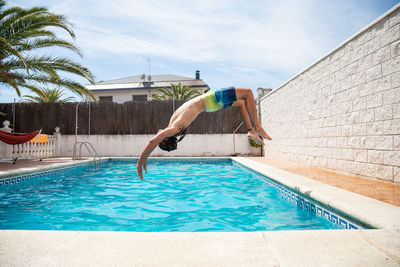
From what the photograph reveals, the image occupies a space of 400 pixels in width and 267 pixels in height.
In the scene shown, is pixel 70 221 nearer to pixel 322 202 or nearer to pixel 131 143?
pixel 322 202

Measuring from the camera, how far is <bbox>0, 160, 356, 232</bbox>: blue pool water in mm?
2988

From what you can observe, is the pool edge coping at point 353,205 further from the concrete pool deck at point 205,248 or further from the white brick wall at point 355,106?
the white brick wall at point 355,106

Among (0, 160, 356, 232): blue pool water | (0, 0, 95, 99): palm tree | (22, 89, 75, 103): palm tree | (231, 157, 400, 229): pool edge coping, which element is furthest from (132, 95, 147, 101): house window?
(231, 157, 400, 229): pool edge coping

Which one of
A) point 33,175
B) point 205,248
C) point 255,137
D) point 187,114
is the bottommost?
point 33,175

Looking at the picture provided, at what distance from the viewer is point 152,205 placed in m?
4.00

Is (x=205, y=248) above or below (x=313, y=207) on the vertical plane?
above

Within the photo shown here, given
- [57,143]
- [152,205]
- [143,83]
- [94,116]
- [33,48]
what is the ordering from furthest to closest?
[143,83], [94,116], [57,143], [33,48], [152,205]

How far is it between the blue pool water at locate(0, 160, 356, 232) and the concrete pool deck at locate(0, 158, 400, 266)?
3.29ft

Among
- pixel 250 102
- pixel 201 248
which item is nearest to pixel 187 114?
pixel 250 102

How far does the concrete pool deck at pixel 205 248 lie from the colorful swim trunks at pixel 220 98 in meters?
2.19

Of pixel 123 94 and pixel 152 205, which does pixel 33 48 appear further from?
pixel 123 94

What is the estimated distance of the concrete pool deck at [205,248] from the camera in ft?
4.59

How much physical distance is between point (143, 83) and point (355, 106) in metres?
19.7

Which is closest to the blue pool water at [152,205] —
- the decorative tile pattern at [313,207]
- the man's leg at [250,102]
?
the decorative tile pattern at [313,207]
